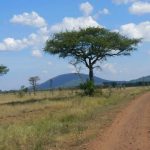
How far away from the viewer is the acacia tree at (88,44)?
179ft

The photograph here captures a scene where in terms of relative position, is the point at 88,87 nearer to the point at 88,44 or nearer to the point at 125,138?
the point at 88,44

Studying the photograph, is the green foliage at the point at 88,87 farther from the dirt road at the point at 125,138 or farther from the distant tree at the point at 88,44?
the dirt road at the point at 125,138

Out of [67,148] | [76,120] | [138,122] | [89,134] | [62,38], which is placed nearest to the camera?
[67,148]

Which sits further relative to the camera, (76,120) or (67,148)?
(76,120)

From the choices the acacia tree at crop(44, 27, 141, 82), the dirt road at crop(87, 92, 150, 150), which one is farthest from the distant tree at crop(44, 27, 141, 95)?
the dirt road at crop(87, 92, 150, 150)

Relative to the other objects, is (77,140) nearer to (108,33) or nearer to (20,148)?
(20,148)

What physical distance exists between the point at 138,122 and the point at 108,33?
36.0 meters

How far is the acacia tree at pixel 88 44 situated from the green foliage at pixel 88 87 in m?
2.28

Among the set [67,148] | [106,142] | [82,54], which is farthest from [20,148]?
[82,54]

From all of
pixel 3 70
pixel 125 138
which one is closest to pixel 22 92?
pixel 3 70

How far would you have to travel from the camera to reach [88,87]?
52094 mm

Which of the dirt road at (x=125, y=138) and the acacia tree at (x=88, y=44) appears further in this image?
the acacia tree at (x=88, y=44)

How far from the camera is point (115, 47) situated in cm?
5634

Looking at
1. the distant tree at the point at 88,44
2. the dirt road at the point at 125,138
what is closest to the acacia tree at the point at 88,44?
the distant tree at the point at 88,44
